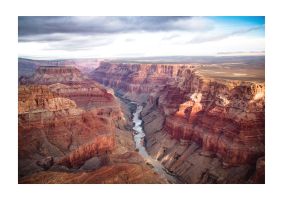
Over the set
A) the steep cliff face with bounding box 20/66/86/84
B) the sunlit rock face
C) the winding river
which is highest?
the steep cliff face with bounding box 20/66/86/84

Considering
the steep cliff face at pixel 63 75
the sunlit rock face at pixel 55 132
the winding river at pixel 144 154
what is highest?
the steep cliff face at pixel 63 75

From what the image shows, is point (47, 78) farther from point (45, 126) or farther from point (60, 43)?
point (60, 43)

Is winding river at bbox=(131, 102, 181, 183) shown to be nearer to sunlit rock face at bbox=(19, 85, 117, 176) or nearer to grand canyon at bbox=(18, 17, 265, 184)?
grand canyon at bbox=(18, 17, 265, 184)

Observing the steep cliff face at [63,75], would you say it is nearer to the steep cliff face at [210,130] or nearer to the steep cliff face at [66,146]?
the steep cliff face at [66,146]

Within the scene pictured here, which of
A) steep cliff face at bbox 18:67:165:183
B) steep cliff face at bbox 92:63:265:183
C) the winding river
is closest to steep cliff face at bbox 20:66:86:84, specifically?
steep cliff face at bbox 18:67:165:183

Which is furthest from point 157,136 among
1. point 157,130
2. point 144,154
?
point 144,154

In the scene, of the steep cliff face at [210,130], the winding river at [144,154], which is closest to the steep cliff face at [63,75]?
the winding river at [144,154]
